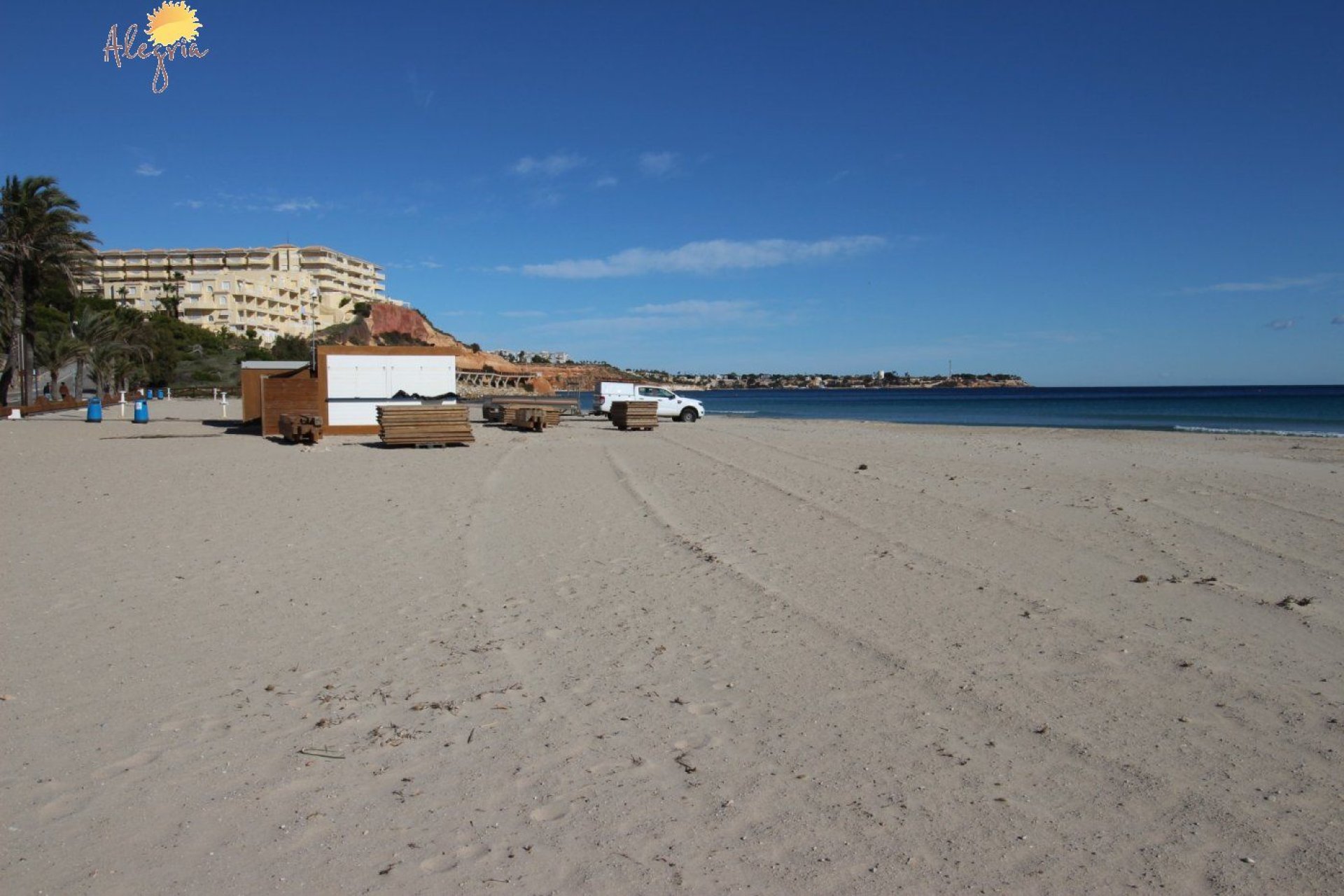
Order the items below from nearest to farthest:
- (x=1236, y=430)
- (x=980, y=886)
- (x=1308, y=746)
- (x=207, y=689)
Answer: (x=980, y=886), (x=1308, y=746), (x=207, y=689), (x=1236, y=430)

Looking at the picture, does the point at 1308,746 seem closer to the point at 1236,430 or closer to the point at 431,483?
the point at 431,483

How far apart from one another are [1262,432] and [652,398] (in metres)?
23.9

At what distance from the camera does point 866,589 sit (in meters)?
7.54

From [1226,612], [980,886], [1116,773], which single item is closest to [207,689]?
[980,886]

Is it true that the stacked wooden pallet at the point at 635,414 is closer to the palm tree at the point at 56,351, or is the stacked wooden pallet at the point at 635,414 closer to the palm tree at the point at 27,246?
the palm tree at the point at 27,246

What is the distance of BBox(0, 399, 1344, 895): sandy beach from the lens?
11.3 feet

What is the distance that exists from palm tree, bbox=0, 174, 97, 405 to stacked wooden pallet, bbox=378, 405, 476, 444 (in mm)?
30381

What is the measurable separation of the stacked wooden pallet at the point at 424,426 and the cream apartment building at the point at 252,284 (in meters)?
90.1

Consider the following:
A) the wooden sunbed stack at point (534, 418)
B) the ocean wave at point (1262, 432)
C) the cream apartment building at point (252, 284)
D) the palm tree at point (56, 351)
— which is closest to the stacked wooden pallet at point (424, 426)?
the wooden sunbed stack at point (534, 418)

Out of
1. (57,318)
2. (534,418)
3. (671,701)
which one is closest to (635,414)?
(534,418)

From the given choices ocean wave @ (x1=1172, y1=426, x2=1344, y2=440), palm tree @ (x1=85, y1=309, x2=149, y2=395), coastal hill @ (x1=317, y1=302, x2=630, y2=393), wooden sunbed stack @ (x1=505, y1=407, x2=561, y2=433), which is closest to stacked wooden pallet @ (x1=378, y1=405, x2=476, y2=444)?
wooden sunbed stack @ (x1=505, y1=407, x2=561, y2=433)

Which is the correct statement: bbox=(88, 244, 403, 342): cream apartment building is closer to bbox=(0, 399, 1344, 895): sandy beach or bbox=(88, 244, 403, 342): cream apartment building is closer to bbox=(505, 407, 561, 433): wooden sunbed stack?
bbox=(505, 407, 561, 433): wooden sunbed stack

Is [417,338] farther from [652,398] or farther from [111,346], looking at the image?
[652,398]

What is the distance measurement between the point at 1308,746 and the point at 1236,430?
36.3m
